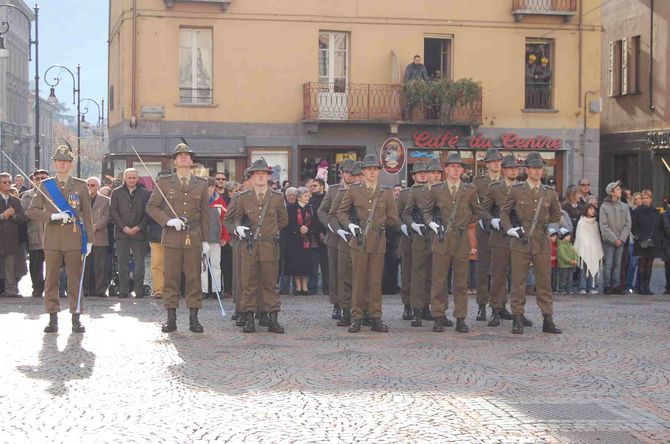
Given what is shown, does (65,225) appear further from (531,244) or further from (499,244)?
(531,244)

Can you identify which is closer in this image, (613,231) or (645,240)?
(613,231)

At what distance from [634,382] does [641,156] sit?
2356 cm

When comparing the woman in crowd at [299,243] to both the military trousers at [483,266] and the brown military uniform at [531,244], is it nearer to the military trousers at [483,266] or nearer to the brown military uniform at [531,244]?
the military trousers at [483,266]

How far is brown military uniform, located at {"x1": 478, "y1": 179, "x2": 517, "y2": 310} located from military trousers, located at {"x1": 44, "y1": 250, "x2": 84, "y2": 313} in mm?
5338

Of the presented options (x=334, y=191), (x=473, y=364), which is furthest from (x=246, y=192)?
(x=473, y=364)

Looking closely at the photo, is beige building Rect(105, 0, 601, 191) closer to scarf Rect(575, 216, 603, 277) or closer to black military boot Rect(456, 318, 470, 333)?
scarf Rect(575, 216, 603, 277)

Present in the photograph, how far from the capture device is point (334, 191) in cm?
1429

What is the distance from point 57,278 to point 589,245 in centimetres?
969

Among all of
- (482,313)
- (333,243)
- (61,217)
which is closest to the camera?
(61,217)

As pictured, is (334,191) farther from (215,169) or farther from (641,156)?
(641,156)

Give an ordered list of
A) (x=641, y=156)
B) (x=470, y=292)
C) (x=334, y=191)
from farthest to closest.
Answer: (x=641, y=156), (x=470, y=292), (x=334, y=191)

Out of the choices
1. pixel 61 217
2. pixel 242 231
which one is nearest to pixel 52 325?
pixel 61 217

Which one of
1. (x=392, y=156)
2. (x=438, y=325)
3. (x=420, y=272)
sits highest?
(x=392, y=156)

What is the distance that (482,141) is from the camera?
28500 millimetres
